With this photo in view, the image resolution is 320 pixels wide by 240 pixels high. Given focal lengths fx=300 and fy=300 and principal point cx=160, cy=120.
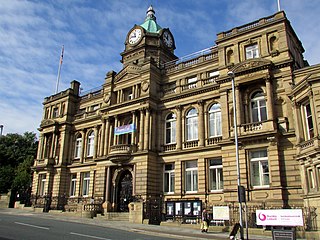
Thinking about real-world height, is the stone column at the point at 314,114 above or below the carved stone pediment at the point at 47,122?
below

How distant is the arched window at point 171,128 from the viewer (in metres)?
32.7

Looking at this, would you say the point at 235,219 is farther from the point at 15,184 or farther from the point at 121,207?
the point at 15,184

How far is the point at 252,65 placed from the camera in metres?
26.2

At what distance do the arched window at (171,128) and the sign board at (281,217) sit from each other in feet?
54.1

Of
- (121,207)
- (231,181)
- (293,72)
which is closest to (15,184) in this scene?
(121,207)

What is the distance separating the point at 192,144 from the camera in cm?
3073

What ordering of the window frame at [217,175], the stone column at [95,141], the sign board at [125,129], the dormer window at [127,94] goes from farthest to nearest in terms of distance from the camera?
the stone column at [95,141]
the dormer window at [127,94]
the sign board at [125,129]
the window frame at [217,175]

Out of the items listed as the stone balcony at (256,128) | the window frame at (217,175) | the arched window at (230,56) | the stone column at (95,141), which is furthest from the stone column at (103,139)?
the stone balcony at (256,128)

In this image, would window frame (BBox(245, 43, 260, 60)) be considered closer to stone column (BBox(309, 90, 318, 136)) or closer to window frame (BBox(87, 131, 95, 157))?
stone column (BBox(309, 90, 318, 136))

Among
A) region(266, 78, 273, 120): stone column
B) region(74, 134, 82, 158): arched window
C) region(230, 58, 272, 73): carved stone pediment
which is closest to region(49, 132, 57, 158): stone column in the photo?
region(74, 134, 82, 158): arched window

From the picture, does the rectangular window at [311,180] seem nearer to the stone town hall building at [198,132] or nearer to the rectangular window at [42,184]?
the stone town hall building at [198,132]

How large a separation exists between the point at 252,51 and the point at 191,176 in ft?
44.0

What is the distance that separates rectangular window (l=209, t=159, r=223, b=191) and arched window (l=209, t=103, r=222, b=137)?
9.01 ft

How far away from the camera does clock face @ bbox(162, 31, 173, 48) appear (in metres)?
44.1
